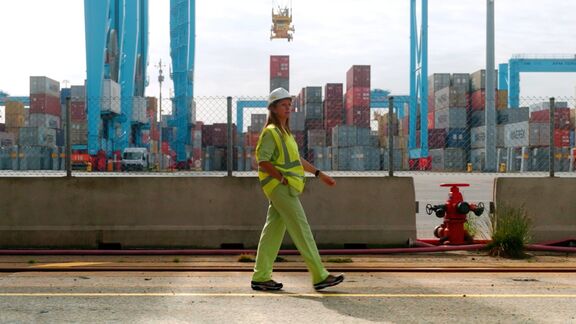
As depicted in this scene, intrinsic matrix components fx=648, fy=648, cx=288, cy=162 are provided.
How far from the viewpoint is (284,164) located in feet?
17.7

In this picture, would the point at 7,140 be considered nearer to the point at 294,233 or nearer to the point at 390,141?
the point at 390,141

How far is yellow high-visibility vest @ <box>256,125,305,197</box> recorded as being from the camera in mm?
5379

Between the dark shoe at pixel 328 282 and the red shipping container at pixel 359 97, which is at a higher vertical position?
the red shipping container at pixel 359 97

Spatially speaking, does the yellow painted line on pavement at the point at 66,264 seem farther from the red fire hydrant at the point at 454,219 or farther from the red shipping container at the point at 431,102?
the red shipping container at the point at 431,102

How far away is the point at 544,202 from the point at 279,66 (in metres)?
60.0

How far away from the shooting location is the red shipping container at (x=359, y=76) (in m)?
60.2

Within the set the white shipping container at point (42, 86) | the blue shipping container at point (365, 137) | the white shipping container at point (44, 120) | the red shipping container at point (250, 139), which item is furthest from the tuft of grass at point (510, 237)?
the white shipping container at point (42, 86)

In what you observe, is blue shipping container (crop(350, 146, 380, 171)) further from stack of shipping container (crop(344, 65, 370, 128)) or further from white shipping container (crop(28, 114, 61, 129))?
stack of shipping container (crop(344, 65, 370, 128))

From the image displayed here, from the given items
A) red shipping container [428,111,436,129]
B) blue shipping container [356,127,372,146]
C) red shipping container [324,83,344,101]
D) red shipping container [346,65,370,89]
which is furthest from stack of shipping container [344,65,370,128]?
blue shipping container [356,127,372,146]

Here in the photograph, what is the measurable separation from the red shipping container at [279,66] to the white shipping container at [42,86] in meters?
23.5

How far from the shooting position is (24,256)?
25.6 ft

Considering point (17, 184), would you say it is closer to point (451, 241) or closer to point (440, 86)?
point (451, 241)

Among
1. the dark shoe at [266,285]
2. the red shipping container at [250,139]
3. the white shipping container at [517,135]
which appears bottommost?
the dark shoe at [266,285]

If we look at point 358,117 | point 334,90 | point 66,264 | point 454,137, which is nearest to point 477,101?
point 454,137
